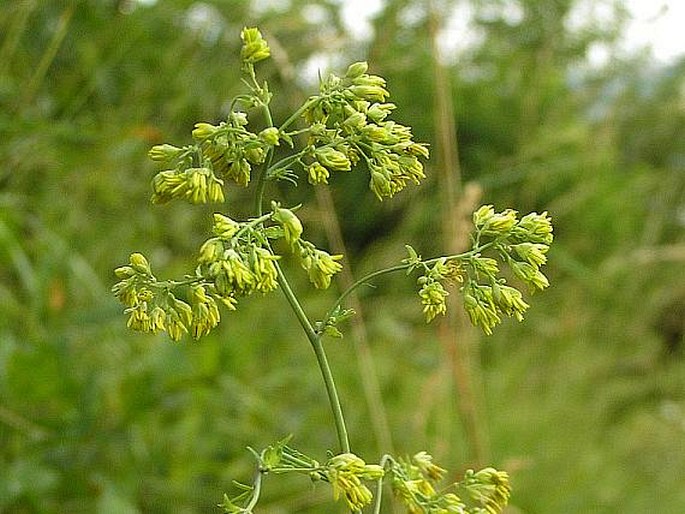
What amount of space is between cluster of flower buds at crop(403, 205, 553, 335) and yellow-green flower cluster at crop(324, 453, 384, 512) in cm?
18

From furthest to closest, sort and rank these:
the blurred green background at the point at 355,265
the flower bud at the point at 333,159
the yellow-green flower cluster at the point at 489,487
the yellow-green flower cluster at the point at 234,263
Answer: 1. the blurred green background at the point at 355,265
2. the yellow-green flower cluster at the point at 489,487
3. the flower bud at the point at 333,159
4. the yellow-green flower cluster at the point at 234,263

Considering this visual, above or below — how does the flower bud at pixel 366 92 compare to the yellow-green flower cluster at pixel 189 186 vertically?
above

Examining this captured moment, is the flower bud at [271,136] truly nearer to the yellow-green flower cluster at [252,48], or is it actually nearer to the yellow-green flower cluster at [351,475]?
the yellow-green flower cluster at [252,48]

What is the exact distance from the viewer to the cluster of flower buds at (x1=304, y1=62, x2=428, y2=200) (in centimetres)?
108

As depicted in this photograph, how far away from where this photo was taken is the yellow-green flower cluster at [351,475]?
3.44ft

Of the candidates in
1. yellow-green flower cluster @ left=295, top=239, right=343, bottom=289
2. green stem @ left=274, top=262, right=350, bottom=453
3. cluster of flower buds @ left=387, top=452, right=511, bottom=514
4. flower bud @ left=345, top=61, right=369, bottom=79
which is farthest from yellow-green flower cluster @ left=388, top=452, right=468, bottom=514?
flower bud @ left=345, top=61, right=369, bottom=79

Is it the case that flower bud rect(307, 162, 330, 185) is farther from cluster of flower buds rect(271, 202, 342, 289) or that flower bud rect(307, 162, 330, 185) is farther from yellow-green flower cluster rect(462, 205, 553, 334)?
yellow-green flower cluster rect(462, 205, 553, 334)

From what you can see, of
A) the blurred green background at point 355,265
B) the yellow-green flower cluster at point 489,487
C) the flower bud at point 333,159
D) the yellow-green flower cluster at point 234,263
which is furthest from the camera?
the blurred green background at point 355,265

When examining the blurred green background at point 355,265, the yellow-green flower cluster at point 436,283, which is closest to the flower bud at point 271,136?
the yellow-green flower cluster at point 436,283

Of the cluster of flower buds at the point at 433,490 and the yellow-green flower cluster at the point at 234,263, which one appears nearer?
the yellow-green flower cluster at the point at 234,263

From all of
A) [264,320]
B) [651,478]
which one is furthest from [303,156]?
[651,478]

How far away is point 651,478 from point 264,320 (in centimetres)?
216

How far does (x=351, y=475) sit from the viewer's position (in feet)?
3.49

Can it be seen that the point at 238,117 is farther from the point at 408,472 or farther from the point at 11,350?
the point at 11,350
